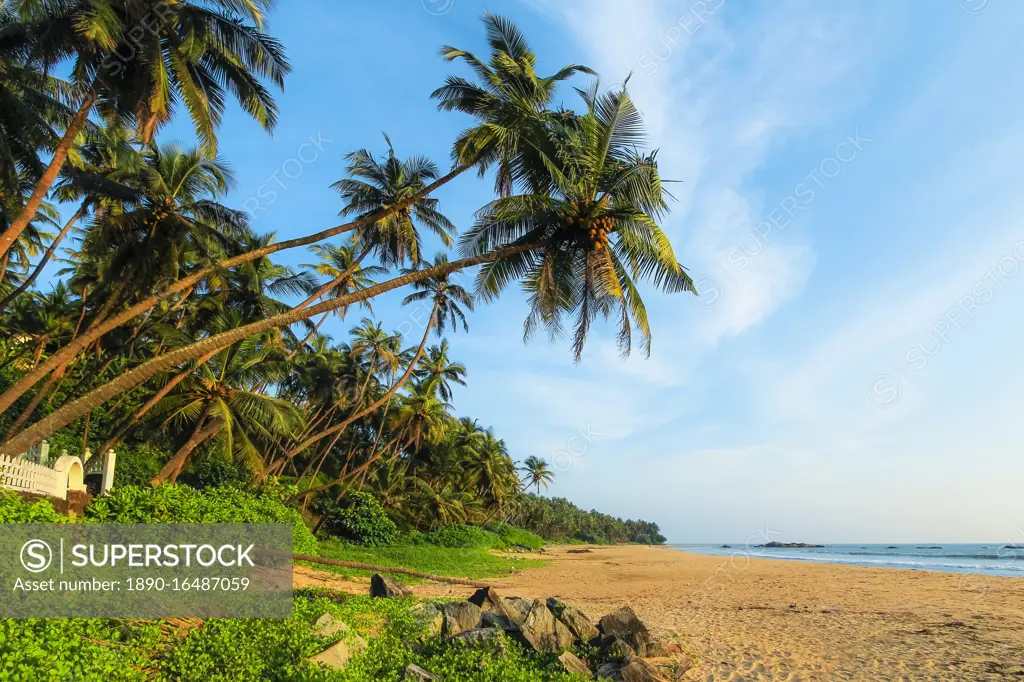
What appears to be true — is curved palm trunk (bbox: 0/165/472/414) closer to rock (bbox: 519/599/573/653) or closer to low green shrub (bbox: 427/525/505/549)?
rock (bbox: 519/599/573/653)

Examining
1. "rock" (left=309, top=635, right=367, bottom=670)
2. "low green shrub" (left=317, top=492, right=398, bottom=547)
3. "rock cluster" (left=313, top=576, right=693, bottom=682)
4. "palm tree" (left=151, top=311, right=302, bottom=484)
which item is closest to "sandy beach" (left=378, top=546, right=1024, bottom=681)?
"rock cluster" (left=313, top=576, right=693, bottom=682)

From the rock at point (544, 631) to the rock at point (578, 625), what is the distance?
0.19m

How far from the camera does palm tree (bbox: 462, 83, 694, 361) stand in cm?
1109

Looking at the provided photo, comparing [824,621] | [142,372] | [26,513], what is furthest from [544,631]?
[824,621]

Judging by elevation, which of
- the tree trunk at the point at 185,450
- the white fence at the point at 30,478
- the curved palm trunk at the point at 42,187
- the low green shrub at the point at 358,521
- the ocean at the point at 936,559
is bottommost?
the ocean at the point at 936,559

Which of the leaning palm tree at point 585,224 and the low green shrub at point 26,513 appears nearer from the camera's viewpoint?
the low green shrub at point 26,513

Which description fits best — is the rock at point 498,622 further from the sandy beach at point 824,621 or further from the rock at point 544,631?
the sandy beach at point 824,621

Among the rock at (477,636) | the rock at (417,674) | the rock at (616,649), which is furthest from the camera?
the rock at (616,649)

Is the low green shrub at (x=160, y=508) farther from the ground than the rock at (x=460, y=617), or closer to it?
farther from the ground

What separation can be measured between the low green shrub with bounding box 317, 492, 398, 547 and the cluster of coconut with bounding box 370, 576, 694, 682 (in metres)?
17.6

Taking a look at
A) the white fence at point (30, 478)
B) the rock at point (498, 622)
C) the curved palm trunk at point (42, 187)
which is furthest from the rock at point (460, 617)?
the curved palm trunk at point (42, 187)

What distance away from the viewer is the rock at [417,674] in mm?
5780

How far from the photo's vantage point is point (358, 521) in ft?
84.2

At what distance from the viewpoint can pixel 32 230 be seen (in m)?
18.6
